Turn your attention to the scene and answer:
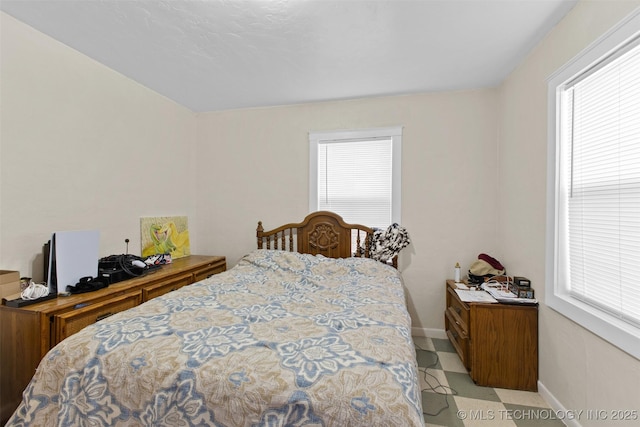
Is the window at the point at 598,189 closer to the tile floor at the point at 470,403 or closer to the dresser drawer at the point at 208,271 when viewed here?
the tile floor at the point at 470,403

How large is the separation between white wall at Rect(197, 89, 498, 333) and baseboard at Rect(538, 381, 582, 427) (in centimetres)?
103

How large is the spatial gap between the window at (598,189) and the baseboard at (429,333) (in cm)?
125

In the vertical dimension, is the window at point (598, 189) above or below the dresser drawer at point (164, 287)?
above

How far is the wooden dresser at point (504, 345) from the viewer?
2.09 m

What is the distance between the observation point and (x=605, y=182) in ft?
5.03

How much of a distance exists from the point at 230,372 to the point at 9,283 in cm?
160

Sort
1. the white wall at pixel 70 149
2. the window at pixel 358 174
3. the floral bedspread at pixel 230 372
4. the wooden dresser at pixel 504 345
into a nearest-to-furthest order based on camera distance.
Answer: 1. the floral bedspread at pixel 230 372
2. the white wall at pixel 70 149
3. the wooden dresser at pixel 504 345
4. the window at pixel 358 174

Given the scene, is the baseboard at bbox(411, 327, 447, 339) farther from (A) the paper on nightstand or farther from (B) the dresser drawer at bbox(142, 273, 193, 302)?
(B) the dresser drawer at bbox(142, 273, 193, 302)

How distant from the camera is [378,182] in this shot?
312cm

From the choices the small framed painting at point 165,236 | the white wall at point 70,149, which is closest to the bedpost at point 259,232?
the small framed painting at point 165,236

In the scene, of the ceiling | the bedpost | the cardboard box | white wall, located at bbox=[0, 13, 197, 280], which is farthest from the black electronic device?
the ceiling

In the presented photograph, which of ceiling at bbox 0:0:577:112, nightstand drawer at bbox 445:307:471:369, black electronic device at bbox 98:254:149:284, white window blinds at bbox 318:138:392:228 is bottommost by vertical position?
nightstand drawer at bbox 445:307:471:369

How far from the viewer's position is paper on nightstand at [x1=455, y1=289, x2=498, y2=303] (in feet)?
7.18

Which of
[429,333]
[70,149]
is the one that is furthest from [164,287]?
[429,333]
